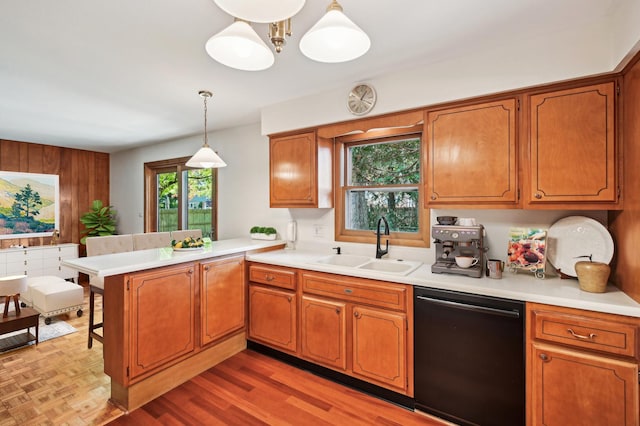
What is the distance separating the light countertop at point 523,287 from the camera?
1557 millimetres

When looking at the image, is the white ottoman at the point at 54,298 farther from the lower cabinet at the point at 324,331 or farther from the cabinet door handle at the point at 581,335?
the cabinet door handle at the point at 581,335

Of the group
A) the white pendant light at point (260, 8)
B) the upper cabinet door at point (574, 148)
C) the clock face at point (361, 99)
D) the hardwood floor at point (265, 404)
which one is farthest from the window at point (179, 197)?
the upper cabinet door at point (574, 148)

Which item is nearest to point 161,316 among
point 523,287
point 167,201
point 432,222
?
point 432,222

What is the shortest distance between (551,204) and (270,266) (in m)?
2.19

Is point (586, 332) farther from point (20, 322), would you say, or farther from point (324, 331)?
point (20, 322)

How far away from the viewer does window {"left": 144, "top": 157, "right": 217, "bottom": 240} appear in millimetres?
4449

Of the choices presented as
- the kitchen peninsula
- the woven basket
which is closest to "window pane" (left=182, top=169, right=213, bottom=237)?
the kitchen peninsula

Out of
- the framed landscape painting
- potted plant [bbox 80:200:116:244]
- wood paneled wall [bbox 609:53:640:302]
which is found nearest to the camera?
wood paneled wall [bbox 609:53:640:302]

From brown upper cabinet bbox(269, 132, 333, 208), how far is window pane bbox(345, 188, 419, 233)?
0.89 feet

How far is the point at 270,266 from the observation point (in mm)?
2807

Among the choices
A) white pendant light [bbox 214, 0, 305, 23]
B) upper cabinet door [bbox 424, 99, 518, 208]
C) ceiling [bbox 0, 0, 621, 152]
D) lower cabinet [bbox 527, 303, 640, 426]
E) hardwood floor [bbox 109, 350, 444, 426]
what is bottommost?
hardwood floor [bbox 109, 350, 444, 426]

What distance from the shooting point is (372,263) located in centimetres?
268

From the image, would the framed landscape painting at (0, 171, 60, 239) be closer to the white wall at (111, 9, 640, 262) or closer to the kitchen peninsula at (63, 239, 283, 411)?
the white wall at (111, 9, 640, 262)

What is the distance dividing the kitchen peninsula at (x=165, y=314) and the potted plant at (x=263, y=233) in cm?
58
